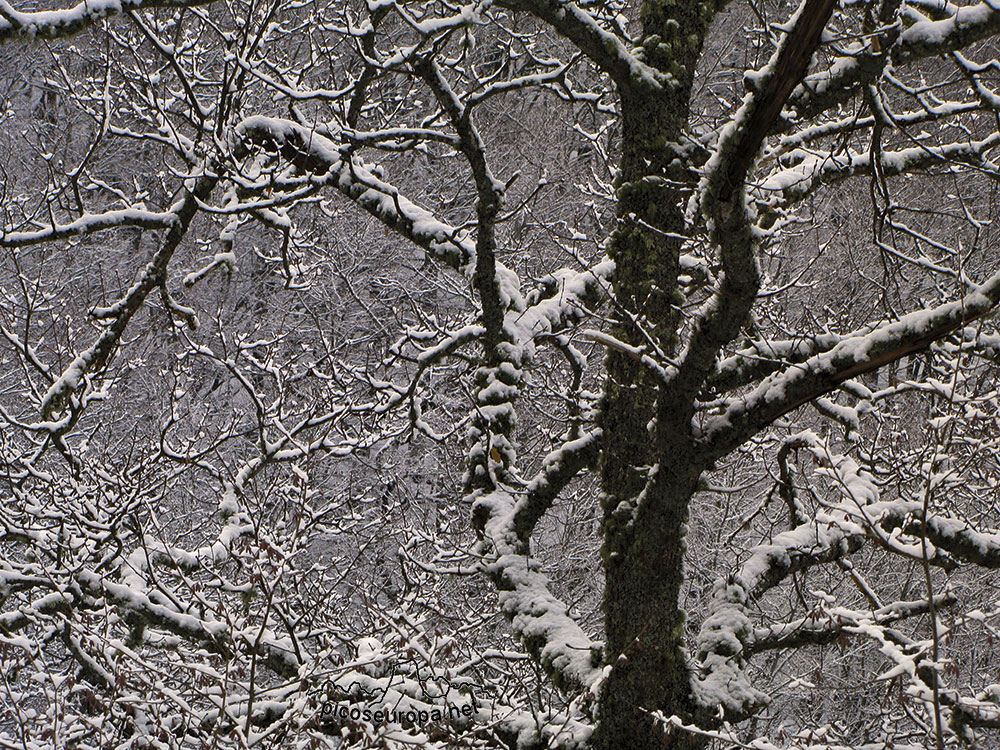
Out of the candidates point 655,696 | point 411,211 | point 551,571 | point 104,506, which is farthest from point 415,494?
point 655,696

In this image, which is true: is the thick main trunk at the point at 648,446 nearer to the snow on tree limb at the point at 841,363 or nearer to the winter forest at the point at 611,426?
the winter forest at the point at 611,426

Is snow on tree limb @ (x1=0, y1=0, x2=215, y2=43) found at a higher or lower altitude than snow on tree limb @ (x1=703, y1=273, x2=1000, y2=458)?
higher

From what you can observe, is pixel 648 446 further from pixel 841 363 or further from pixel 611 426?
pixel 841 363

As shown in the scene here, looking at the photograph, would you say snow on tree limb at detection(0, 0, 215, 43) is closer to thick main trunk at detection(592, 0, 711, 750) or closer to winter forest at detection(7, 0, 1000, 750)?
winter forest at detection(7, 0, 1000, 750)

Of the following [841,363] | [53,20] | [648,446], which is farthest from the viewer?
[648,446]

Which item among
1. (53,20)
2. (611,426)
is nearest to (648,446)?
(611,426)

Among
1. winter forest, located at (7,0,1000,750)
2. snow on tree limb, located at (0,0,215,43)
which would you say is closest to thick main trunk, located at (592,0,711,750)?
winter forest, located at (7,0,1000,750)

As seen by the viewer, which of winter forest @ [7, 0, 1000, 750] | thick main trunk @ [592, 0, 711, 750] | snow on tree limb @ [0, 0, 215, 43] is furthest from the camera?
thick main trunk @ [592, 0, 711, 750]

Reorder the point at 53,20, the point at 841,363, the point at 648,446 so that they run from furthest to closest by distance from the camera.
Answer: the point at 648,446 < the point at 841,363 < the point at 53,20

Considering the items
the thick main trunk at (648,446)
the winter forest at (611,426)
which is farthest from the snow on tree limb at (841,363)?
the thick main trunk at (648,446)

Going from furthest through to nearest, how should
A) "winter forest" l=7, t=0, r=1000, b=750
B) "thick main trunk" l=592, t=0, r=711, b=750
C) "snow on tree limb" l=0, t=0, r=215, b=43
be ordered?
1. "thick main trunk" l=592, t=0, r=711, b=750
2. "winter forest" l=7, t=0, r=1000, b=750
3. "snow on tree limb" l=0, t=0, r=215, b=43

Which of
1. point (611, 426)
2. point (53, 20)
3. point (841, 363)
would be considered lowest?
point (841, 363)

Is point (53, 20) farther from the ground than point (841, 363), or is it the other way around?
point (53, 20)

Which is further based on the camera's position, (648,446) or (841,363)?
(648,446)
